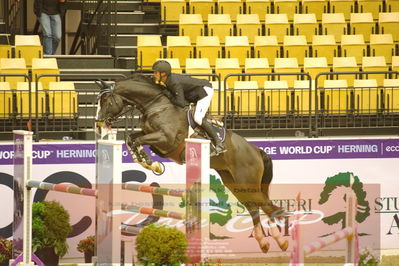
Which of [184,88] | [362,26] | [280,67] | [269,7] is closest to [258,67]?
[280,67]

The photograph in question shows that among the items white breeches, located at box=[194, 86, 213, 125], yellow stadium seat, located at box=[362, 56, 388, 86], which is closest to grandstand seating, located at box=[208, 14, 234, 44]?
yellow stadium seat, located at box=[362, 56, 388, 86]

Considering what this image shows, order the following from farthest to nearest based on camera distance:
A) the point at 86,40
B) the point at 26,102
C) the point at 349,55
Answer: the point at 86,40
the point at 349,55
the point at 26,102

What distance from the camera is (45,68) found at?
571 inches

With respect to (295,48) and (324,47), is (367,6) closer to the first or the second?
(324,47)

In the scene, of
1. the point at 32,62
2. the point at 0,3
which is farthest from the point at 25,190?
the point at 0,3

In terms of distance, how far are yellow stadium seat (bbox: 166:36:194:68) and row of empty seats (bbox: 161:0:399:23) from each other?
3.75ft

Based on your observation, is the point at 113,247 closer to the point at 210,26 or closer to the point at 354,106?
the point at 354,106

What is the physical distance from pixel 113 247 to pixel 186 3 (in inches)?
350

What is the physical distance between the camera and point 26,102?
525 inches

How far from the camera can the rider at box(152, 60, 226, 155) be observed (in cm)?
1114

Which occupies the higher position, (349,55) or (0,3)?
(0,3)

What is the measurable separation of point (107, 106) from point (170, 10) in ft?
18.6

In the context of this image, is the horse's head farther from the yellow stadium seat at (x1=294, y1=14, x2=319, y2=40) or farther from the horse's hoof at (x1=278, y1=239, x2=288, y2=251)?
the yellow stadium seat at (x1=294, y1=14, x2=319, y2=40)

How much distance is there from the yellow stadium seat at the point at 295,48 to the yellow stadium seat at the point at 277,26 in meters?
0.50
